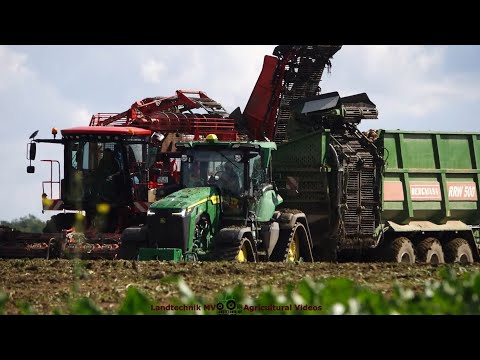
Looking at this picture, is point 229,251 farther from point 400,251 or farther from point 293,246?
point 400,251

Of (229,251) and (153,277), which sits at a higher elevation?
(229,251)

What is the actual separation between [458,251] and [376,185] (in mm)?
2849

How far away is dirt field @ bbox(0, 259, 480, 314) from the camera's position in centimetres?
1041

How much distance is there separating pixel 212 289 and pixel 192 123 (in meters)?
10.6

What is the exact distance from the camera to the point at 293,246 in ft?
59.4

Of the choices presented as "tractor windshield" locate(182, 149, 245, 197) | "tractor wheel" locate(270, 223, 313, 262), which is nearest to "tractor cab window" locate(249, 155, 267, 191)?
"tractor windshield" locate(182, 149, 245, 197)

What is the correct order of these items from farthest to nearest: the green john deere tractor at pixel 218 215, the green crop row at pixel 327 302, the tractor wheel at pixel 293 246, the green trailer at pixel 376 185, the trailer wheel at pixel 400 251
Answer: the trailer wheel at pixel 400 251
the green trailer at pixel 376 185
the tractor wheel at pixel 293 246
the green john deere tractor at pixel 218 215
the green crop row at pixel 327 302

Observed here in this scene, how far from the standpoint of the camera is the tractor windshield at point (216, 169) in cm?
1662

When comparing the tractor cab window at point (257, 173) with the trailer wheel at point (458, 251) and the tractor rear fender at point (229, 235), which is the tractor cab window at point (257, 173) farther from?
the trailer wheel at point (458, 251)

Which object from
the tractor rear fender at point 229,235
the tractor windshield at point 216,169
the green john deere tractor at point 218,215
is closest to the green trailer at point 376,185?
the green john deere tractor at point 218,215

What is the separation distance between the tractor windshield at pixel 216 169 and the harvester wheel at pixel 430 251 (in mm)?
5723

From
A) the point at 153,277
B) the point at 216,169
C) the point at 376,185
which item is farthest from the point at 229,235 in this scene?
the point at 376,185
